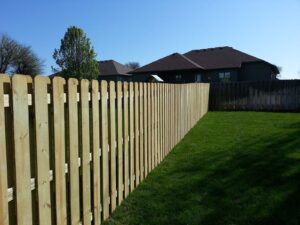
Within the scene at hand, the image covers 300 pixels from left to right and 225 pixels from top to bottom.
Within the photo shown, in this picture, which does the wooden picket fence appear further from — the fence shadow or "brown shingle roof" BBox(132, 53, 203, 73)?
"brown shingle roof" BBox(132, 53, 203, 73)

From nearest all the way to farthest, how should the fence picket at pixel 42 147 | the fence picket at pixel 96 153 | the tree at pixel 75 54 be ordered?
1. the fence picket at pixel 42 147
2. the fence picket at pixel 96 153
3. the tree at pixel 75 54

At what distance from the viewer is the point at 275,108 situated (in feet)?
63.3

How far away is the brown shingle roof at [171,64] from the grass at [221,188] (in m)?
28.9

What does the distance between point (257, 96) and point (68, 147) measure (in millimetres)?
18825

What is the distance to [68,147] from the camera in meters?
2.98

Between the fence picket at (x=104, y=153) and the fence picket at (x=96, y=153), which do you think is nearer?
the fence picket at (x=96, y=153)

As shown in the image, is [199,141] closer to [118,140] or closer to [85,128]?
[118,140]

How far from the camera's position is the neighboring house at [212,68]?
115 feet

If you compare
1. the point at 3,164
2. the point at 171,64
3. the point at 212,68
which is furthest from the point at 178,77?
→ the point at 3,164

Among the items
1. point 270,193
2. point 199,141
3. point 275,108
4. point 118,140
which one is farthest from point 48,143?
point 275,108

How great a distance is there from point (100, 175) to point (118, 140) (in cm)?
65

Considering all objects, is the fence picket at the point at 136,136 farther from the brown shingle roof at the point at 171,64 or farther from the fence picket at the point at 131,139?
the brown shingle roof at the point at 171,64

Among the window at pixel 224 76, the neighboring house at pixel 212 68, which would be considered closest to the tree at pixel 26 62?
the neighboring house at pixel 212 68

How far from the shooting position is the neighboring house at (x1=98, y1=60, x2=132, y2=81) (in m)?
50.3
